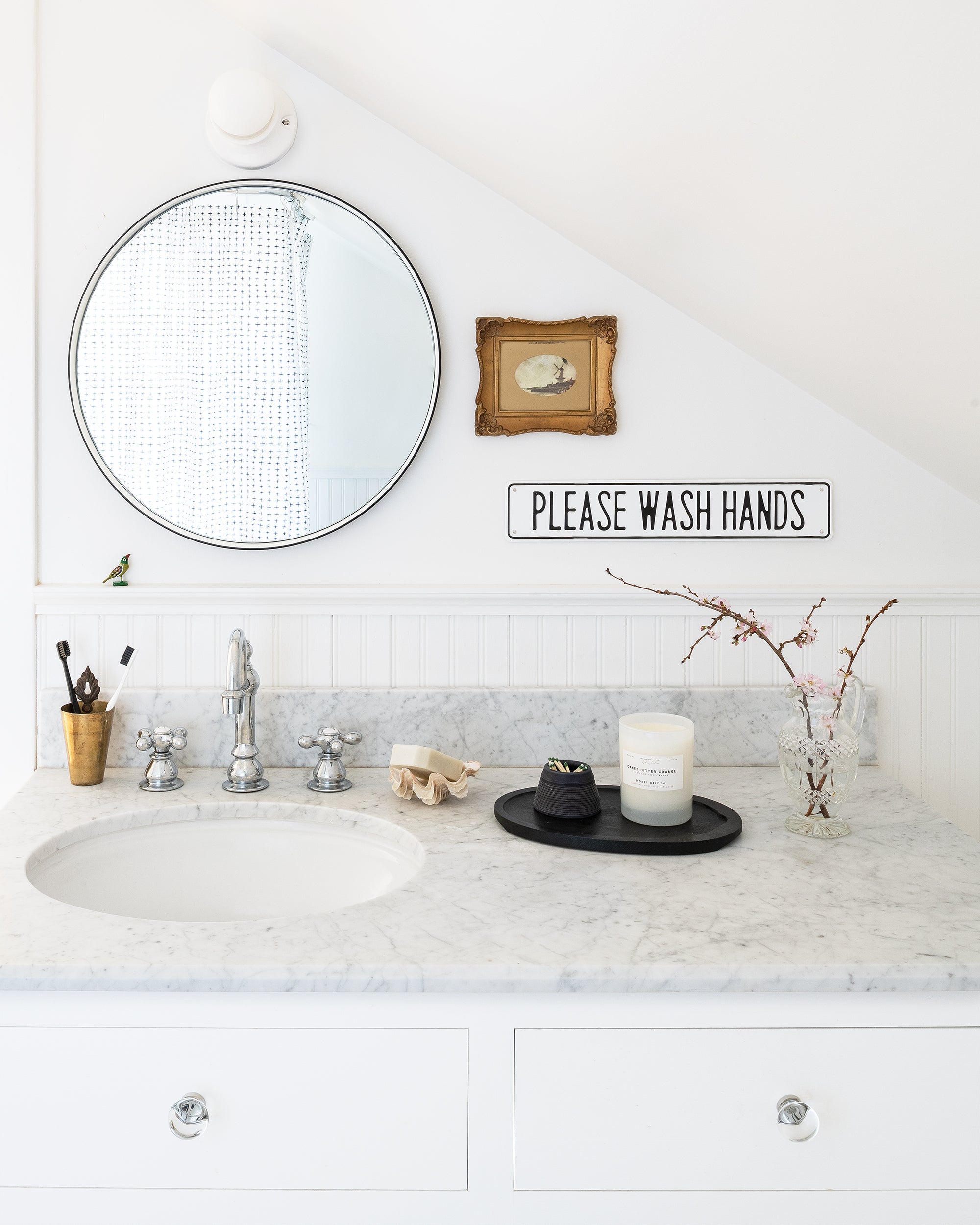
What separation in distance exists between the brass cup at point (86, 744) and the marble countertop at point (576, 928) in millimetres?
155

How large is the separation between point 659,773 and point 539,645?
16.1 inches

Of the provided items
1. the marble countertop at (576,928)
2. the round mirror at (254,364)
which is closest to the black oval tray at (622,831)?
the marble countertop at (576,928)

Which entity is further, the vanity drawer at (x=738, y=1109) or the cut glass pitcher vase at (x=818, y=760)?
the cut glass pitcher vase at (x=818, y=760)

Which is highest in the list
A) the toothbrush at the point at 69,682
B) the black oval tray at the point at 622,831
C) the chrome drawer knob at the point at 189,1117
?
the toothbrush at the point at 69,682

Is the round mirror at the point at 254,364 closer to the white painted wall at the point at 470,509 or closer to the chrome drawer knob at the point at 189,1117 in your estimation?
the white painted wall at the point at 470,509

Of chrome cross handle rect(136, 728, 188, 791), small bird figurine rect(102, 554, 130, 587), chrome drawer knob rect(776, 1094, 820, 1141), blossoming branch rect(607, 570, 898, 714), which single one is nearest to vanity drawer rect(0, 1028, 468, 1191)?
chrome drawer knob rect(776, 1094, 820, 1141)

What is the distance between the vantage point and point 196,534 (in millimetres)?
1502

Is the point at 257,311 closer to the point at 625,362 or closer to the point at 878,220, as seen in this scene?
the point at 625,362

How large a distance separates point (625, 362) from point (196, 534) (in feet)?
2.58

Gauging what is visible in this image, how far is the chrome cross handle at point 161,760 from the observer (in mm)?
1382

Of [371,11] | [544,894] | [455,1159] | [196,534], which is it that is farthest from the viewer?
[196,534]

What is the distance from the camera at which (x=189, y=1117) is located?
2.80ft

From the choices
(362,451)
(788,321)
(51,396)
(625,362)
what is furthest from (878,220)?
(51,396)

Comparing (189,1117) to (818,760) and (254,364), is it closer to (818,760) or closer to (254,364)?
(818,760)
